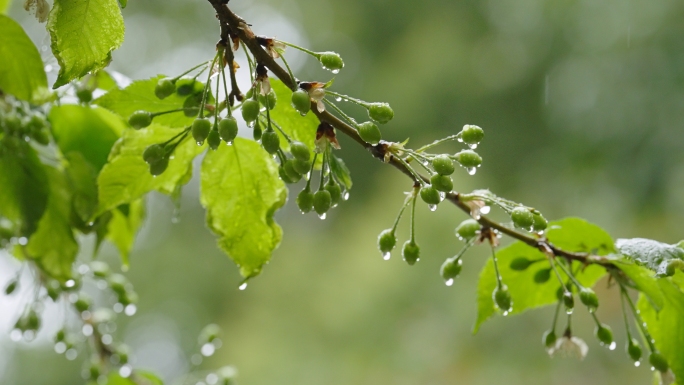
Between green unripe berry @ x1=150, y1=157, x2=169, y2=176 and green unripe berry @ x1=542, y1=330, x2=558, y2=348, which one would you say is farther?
green unripe berry @ x1=542, y1=330, x2=558, y2=348

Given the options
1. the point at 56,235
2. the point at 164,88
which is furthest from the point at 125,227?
the point at 164,88

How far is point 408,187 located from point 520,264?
197 cm

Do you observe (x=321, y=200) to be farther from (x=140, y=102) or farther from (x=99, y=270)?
(x=99, y=270)

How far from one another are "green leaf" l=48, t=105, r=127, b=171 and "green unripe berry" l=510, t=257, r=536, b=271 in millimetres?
390

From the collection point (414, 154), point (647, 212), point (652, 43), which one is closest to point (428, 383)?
point (647, 212)

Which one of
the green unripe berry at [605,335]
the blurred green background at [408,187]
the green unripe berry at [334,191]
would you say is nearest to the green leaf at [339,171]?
the green unripe berry at [334,191]

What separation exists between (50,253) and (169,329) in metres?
2.74

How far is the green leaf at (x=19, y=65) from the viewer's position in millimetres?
482

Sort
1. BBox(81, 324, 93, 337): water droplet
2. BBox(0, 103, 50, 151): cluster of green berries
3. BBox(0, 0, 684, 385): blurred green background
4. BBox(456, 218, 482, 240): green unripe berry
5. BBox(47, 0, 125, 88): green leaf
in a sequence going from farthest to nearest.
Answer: BBox(0, 0, 684, 385): blurred green background, BBox(81, 324, 93, 337): water droplet, BBox(0, 103, 50, 151): cluster of green berries, BBox(456, 218, 482, 240): green unripe berry, BBox(47, 0, 125, 88): green leaf

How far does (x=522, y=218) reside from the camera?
393 mm

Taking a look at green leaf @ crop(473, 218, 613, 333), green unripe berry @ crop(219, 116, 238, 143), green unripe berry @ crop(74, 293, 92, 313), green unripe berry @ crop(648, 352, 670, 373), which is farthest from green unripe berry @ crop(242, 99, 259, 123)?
green unripe berry @ crop(74, 293, 92, 313)

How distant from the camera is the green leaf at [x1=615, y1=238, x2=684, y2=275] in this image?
15.9 inches

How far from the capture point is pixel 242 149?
0.48 meters

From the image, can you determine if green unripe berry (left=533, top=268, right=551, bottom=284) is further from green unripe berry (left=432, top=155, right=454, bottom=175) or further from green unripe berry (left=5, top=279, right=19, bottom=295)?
green unripe berry (left=5, top=279, right=19, bottom=295)
